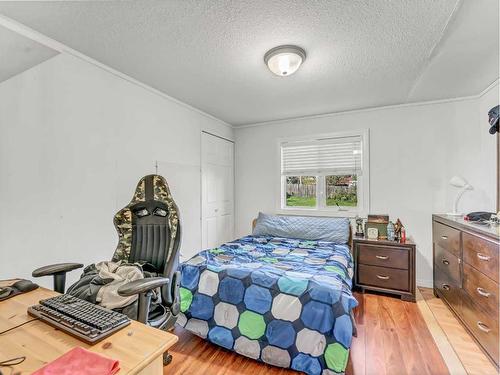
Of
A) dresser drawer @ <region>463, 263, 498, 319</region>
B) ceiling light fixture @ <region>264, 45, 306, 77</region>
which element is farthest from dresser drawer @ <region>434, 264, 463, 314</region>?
ceiling light fixture @ <region>264, 45, 306, 77</region>

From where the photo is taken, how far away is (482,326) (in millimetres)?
1911

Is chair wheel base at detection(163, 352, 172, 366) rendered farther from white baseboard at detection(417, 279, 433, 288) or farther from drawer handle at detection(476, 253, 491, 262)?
white baseboard at detection(417, 279, 433, 288)

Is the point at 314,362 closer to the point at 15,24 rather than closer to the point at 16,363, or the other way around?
the point at 16,363

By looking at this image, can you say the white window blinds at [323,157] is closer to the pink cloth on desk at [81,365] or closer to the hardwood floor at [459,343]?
the hardwood floor at [459,343]

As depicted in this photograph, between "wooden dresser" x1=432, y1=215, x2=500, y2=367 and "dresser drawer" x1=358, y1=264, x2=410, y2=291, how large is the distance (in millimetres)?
370

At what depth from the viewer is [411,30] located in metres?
1.80

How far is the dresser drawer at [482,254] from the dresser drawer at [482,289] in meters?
0.05

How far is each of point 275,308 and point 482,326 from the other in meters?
1.58

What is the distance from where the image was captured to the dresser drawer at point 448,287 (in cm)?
237

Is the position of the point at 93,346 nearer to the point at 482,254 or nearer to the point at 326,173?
the point at 482,254

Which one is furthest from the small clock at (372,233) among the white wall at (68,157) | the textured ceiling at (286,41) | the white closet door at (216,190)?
the white wall at (68,157)

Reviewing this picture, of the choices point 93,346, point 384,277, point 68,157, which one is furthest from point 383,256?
point 68,157

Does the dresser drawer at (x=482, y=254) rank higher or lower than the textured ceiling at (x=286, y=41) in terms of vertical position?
lower

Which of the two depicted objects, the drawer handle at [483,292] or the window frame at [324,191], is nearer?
the drawer handle at [483,292]
